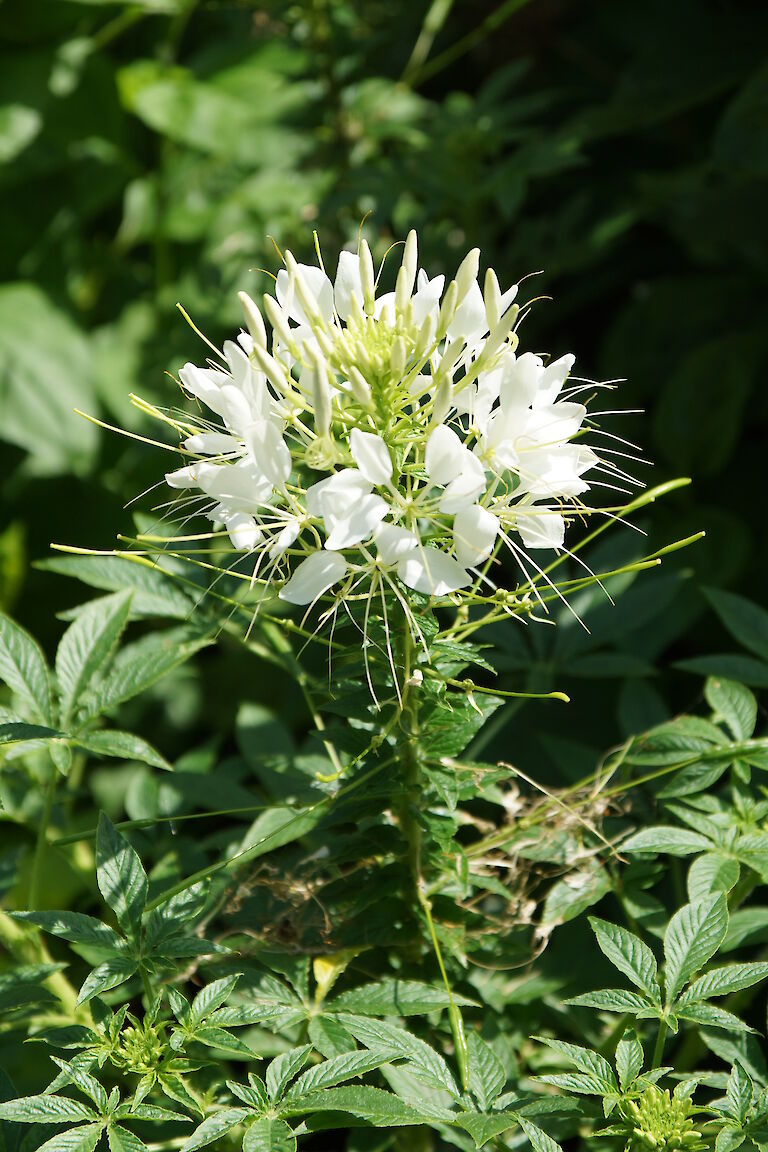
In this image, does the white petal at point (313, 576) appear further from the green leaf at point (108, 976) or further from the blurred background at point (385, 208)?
the blurred background at point (385, 208)

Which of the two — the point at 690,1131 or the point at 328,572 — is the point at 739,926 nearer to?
the point at 690,1131

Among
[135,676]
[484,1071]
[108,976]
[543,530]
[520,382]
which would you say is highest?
[520,382]

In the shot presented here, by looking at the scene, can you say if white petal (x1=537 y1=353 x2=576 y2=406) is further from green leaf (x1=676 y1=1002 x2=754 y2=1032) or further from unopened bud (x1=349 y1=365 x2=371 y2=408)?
green leaf (x1=676 y1=1002 x2=754 y2=1032)

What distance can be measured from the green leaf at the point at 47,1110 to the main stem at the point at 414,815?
277 millimetres

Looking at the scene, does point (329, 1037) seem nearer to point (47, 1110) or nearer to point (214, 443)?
point (47, 1110)

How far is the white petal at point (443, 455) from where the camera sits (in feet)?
2.28

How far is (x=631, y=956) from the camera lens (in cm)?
80

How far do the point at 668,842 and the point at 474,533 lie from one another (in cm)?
36

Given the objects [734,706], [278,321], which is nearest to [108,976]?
[278,321]

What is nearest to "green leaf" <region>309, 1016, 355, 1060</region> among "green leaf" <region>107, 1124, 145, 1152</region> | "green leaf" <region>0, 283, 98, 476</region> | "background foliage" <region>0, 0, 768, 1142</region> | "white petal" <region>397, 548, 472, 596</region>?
"green leaf" <region>107, 1124, 145, 1152</region>

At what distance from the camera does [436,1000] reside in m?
0.83

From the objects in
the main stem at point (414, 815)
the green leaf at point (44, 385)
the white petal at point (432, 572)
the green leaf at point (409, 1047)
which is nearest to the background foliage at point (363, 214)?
the green leaf at point (44, 385)

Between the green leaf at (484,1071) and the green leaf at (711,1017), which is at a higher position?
the green leaf at (711,1017)

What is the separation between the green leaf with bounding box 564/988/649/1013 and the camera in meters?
0.76
